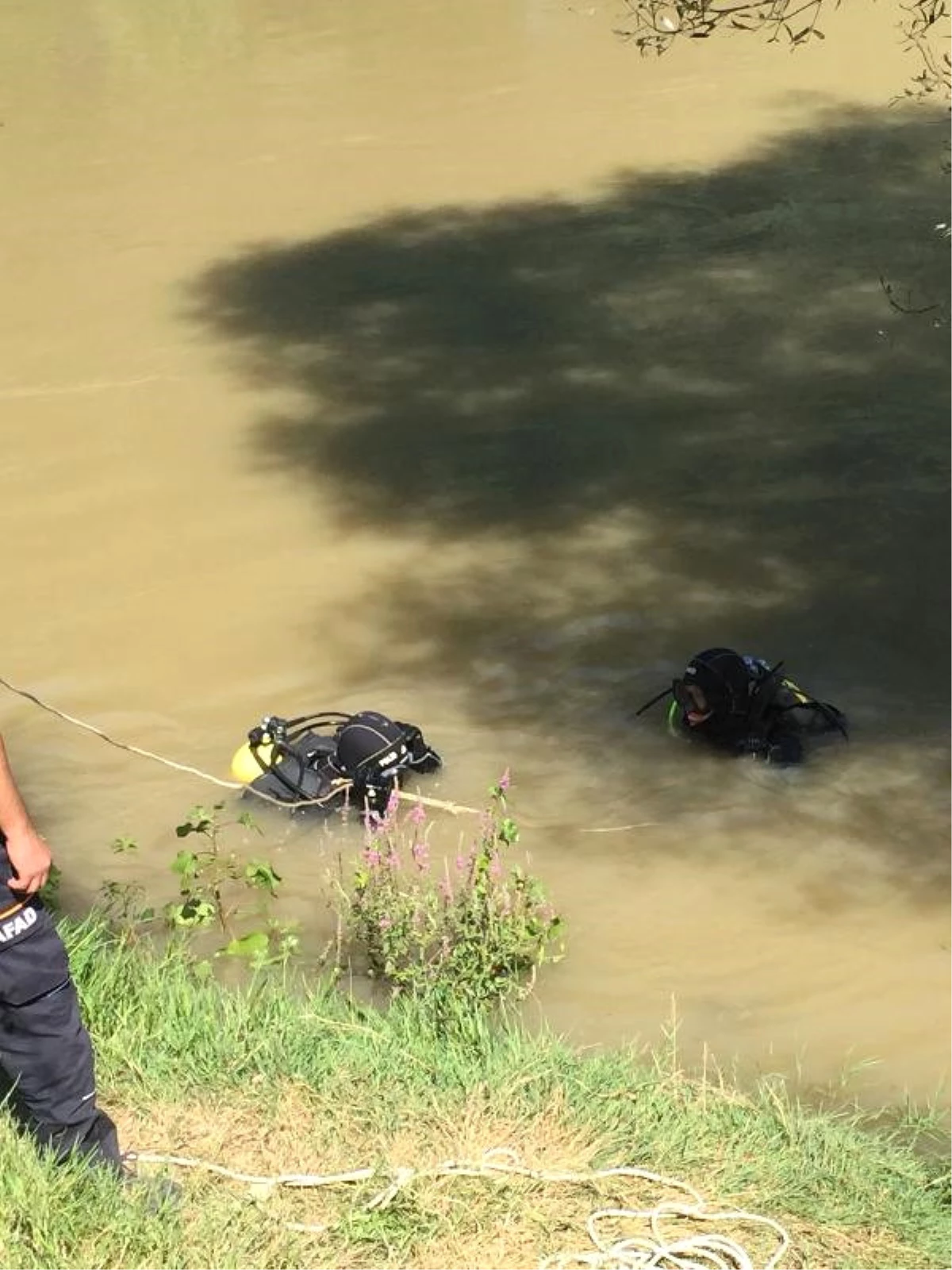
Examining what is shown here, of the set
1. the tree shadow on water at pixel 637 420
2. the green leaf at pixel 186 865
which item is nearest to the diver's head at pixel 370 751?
the green leaf at pixel 186 865

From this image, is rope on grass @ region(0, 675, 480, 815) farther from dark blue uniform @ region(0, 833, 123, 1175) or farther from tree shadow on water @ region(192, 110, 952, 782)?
dark blue uniform @ region(0, 833, 123, 1175)

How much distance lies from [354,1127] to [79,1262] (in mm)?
735

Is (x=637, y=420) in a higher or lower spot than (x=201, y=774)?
higher

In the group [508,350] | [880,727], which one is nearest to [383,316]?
[508,350]

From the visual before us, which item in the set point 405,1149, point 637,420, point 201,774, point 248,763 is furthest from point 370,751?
point 637,420

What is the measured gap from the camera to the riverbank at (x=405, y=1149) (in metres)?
3.91

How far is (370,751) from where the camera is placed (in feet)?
21.6

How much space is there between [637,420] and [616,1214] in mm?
6553

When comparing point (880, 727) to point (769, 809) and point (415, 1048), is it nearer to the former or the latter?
point (769, 809)

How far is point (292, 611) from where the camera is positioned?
27.3 feet

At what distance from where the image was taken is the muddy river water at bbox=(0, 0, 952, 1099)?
6355mm

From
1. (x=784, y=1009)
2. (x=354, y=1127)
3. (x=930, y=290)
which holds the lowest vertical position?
(x=784, y=1009)

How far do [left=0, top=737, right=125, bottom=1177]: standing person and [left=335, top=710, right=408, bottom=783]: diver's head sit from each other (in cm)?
262

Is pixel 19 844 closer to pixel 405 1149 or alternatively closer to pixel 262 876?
pixel 405 1149
